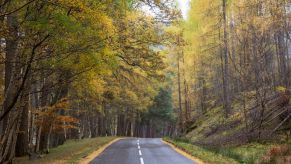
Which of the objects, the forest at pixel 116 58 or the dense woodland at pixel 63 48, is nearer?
the dense woodland at pixel 63 48

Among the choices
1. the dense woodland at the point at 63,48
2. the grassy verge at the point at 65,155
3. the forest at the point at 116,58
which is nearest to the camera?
the dense woodland at the point at 63,48

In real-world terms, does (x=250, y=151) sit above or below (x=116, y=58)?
below

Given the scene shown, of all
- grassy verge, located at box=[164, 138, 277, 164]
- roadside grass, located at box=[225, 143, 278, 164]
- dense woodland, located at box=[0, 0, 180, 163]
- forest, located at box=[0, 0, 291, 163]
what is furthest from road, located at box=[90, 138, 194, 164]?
dense woodland, located at box=[0, 0, 180, 163]

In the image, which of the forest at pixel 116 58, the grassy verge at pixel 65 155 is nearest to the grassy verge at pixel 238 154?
the forest at pixel 116 58

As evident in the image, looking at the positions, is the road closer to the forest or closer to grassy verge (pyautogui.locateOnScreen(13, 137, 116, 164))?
grassy verge (pyautogui.locateOnScreen(13, 137, 116, 164))

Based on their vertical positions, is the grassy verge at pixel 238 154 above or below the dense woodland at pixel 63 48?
below

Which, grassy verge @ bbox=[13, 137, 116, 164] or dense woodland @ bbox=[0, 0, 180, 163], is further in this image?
grassy verge @ bbox=[13, 137, 116, 164]

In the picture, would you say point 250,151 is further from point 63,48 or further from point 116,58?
point 63,48

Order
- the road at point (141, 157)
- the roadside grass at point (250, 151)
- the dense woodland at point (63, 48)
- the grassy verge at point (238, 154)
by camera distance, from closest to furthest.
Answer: the dense woodland at point (63, 48) → the grassy verge at point (238, 154) → the road at point (141, 157) → the roadside grass at point (250, 151)

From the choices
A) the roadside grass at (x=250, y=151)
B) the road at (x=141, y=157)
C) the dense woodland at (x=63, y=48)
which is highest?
the dense woodland at (x=63, y=48)

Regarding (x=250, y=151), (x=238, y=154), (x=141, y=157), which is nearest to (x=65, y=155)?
(x=141, y=157)

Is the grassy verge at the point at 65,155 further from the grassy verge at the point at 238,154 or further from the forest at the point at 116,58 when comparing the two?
the grassy verge at the point at 238,154

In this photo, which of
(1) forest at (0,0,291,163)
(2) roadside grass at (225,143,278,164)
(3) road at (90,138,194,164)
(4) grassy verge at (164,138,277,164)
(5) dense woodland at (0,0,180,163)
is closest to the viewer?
(5) dense woodland at (0,0,180,163)

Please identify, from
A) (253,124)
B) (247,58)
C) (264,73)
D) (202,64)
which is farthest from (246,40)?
(202,64)
